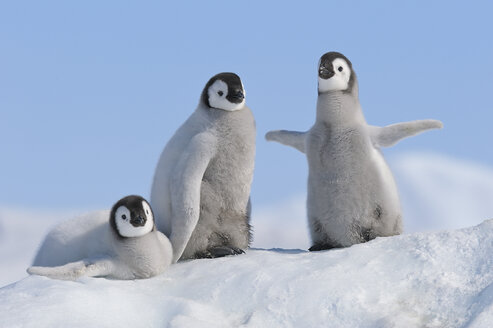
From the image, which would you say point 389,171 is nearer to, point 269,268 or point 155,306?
point 269,268

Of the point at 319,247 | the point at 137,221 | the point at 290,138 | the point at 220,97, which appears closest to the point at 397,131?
the point at 290,138

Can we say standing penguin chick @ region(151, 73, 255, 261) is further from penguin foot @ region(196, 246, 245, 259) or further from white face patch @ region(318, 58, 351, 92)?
white face patch @ region(318, 58, 351, 92)

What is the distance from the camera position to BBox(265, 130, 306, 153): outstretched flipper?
22.2 ft

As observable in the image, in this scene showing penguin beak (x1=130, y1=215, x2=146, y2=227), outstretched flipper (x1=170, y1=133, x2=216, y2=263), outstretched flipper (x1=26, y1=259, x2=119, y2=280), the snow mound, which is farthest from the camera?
outstretched flipper (x1=170, y1=133, x2=216, y2=263)

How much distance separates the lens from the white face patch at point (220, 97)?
6414 millimetres

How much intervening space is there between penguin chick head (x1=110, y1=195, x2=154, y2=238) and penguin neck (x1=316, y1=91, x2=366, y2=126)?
5.65 ft

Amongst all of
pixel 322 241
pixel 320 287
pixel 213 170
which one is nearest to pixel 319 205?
pixel 322 241

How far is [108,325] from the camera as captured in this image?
4777 mm

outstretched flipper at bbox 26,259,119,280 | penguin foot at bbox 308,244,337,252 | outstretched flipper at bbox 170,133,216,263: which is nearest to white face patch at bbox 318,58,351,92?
outstretched flipper at bbox 170,133,216,263

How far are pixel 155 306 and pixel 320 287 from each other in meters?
1.08

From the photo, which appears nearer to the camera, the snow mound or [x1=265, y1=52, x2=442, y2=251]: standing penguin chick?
the snow mound

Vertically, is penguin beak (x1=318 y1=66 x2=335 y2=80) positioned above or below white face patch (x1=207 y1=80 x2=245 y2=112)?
above

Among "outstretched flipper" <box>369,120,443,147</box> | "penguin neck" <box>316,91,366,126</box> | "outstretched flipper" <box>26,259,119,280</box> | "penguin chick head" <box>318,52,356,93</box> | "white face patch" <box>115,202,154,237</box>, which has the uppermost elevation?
"penguin chick head" <box>318,52,356,93</box>

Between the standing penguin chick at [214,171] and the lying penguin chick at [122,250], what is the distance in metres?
0.37
